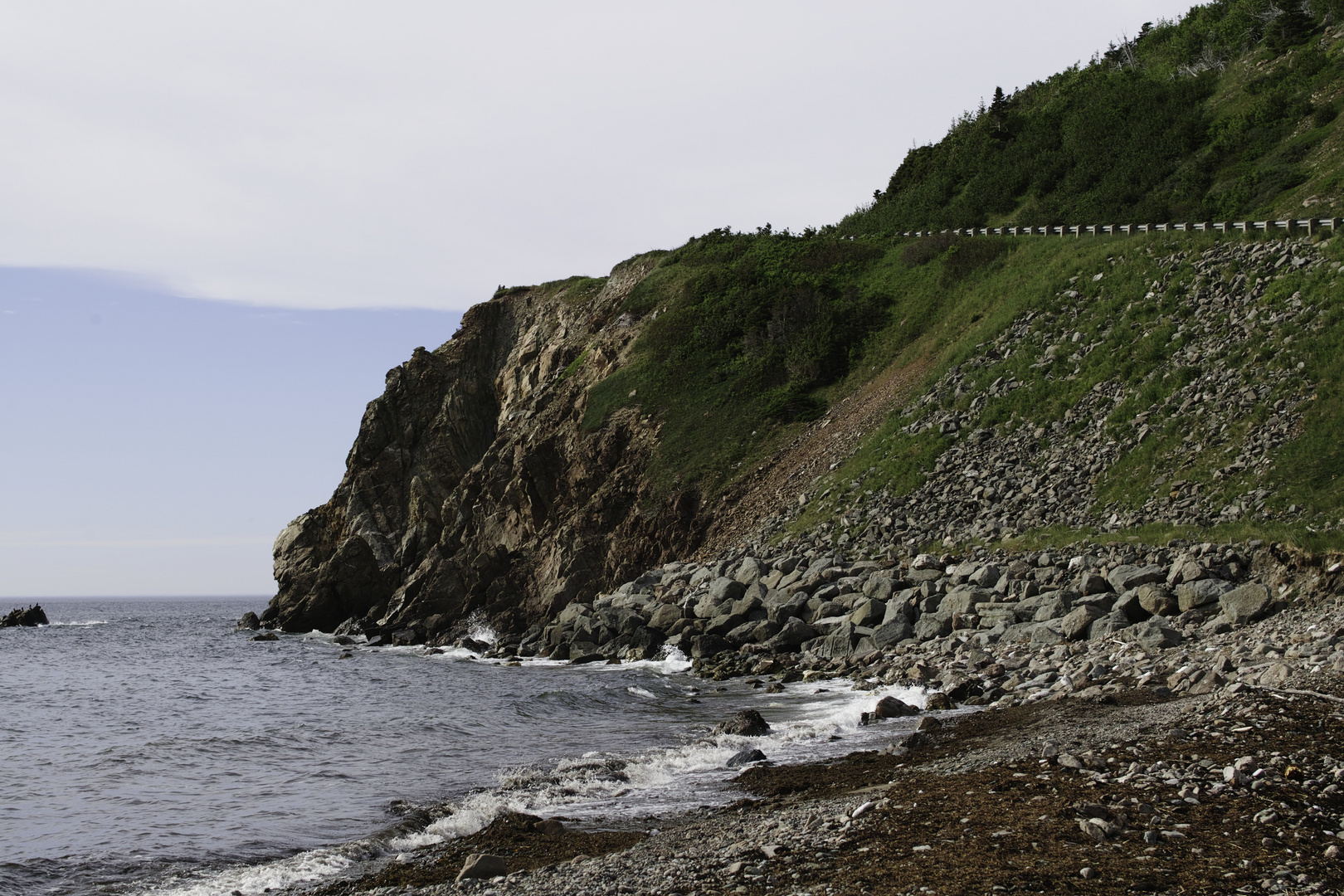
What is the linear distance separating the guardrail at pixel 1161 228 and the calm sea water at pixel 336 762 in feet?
79.7

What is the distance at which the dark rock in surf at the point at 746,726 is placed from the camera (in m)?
18.3

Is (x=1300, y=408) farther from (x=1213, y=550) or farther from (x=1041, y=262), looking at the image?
(x=1041, y=262)

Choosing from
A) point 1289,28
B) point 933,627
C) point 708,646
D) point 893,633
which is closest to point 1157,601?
point 933,627

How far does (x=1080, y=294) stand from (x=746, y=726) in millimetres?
27906

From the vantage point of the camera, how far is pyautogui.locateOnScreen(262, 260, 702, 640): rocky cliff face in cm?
4819

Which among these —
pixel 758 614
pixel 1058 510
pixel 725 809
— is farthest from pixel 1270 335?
pixel 725 809

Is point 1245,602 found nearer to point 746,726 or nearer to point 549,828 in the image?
point 746,726

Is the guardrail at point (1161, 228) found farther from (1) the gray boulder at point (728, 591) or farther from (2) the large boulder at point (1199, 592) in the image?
(1) the gray boulder at point (728, 591)

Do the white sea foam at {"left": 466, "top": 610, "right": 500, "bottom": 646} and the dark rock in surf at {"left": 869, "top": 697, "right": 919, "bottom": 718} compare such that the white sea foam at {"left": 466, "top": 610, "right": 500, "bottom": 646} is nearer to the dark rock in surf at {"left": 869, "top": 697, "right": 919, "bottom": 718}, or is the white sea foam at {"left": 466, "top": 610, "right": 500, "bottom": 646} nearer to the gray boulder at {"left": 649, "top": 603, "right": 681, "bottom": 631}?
the gray boulder at {"left": 649, "top": 603, "right": 681, "bottom": 631}

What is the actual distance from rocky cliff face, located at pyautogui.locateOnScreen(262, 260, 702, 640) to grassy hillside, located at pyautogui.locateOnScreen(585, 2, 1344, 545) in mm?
2888

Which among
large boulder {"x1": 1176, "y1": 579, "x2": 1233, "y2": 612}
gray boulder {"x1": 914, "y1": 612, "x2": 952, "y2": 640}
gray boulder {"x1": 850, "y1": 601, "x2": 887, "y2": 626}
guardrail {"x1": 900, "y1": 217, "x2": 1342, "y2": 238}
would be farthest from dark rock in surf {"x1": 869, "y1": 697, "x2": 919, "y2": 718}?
guardrail {"x1": 900, "y1": 217, "x2": 1342, "y2": 238}

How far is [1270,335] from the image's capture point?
1085 inches

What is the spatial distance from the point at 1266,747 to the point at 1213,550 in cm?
1259

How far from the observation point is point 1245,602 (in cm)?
1909
